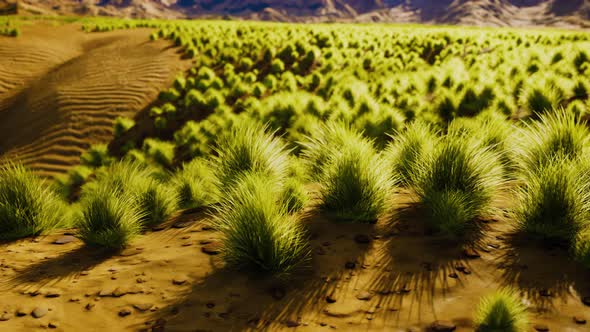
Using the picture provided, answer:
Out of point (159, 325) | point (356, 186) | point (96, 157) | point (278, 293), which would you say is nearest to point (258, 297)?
point (278, 293)

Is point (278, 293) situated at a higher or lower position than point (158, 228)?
higher

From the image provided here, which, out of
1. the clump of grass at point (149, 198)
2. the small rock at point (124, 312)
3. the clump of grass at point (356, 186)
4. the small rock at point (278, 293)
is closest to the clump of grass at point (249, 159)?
the clump of grass at point (149, 198)

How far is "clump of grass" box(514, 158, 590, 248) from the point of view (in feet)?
7.79

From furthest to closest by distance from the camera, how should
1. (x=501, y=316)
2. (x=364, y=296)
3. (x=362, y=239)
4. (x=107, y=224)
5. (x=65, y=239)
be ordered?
1. (x=65, y=239)
2. (x=107, y=224)
3. (x=362, y=239)
4. (x=364, y=296)
5. (x=501, y=316)

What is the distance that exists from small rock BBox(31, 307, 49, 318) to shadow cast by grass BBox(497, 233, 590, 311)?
2.79 meters

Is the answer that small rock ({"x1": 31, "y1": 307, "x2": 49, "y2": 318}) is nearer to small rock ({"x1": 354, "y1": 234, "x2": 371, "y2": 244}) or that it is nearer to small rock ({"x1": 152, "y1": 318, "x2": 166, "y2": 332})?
small rock ({"x1": 152, "y1": 318, "x2": 166, "y2": 332})

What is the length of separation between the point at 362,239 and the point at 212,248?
1177 millimetres

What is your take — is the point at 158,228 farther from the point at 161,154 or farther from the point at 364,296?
the point at 161,154

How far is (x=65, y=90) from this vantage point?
36.7 feet

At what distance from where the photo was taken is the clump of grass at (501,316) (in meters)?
1.67

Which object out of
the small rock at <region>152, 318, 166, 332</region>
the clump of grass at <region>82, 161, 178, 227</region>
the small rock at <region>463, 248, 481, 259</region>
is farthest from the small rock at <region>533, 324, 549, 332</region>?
the clump of grass at <region>82, 161, 178, 227</region>

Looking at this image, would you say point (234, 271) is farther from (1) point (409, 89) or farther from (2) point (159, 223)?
(1) point (409, 89)

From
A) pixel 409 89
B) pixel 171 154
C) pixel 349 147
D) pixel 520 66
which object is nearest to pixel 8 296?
pixel 349 147

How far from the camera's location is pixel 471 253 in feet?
7.77
